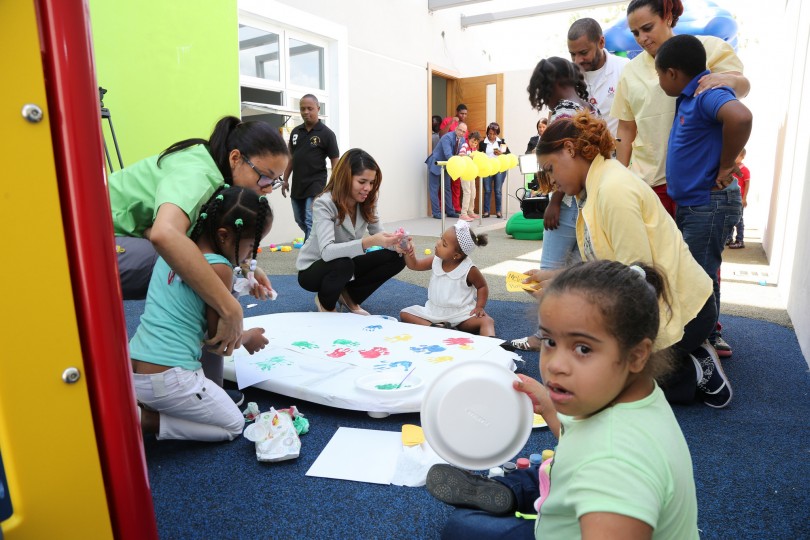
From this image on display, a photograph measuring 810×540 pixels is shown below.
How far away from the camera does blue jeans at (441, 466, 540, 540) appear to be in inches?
45.6

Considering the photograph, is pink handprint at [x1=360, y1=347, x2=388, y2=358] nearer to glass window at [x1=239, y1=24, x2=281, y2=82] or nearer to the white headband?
the white headband

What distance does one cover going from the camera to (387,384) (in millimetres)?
2135

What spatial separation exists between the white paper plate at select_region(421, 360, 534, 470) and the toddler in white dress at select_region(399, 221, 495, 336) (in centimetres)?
185

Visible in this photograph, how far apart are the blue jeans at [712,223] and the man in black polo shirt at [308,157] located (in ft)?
11.9

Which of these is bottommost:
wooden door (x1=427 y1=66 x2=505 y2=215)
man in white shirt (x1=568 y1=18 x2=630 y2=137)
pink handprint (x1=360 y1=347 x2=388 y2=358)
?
pink handprint (x1=360 y1=347 x2=388 y2=358)

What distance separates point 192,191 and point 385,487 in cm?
105

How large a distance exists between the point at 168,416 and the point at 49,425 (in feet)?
3.60

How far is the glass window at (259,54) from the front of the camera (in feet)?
20.6

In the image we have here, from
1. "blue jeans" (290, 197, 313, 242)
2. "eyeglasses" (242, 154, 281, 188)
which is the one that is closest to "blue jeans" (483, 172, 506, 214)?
"blue jeans" (290, 197, 313, 242)

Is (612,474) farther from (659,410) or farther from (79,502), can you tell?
(79,502)

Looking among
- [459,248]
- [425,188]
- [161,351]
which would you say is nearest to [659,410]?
[161,351]

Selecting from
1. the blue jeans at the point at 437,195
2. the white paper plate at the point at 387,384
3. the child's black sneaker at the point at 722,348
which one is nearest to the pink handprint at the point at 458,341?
the white paper plate at the point at 387,384

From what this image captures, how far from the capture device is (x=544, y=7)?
32.8 feet

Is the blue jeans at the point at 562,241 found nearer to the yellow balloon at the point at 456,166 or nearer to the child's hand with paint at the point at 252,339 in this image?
the child's hand with paint at the point at 252,339
